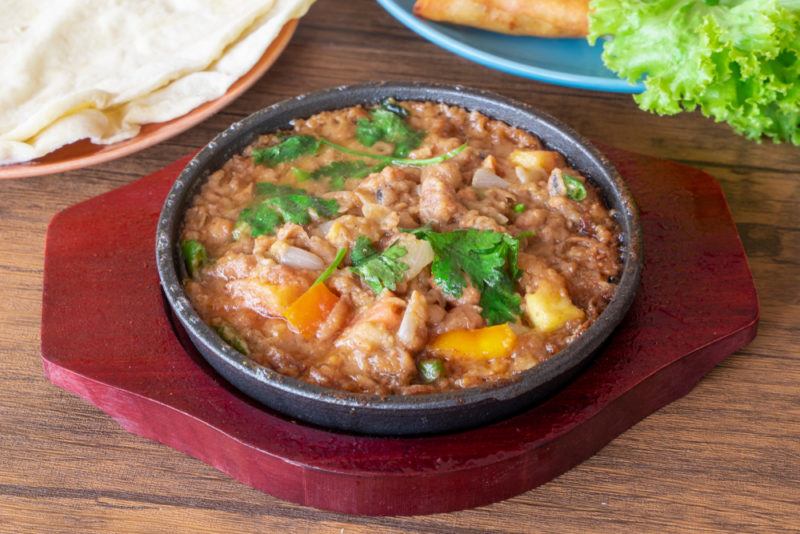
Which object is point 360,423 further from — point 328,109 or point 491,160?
point 328,109

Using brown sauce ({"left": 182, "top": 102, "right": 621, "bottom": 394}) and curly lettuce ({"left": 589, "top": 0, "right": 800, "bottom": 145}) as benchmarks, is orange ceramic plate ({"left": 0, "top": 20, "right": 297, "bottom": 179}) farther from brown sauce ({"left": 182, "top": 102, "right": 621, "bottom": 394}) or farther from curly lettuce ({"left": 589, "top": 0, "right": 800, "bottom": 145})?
curly lettuce ({"left": 589, "top": 0, "right": 800, "bottom": 145})

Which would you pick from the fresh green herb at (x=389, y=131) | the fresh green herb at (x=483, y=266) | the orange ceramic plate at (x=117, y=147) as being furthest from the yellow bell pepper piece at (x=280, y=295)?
the orange ceramic plate at (x=117, y=147)

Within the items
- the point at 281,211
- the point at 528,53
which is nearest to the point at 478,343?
the point at 281,211

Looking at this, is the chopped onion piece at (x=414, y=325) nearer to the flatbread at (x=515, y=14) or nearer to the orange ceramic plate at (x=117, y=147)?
the orange ceramic plate at (x=117, y=147)

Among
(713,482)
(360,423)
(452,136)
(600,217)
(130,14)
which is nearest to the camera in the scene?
(360,423)

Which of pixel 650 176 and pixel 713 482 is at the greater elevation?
pixel 650 176

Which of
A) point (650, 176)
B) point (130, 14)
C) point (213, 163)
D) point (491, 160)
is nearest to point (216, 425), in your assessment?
point (213, 163)
